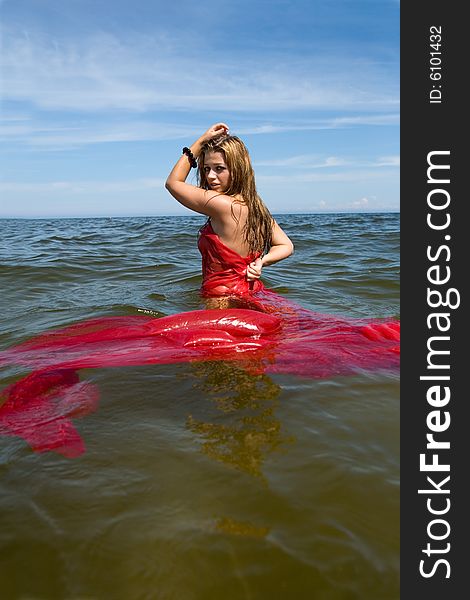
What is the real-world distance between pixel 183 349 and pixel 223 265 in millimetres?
1792

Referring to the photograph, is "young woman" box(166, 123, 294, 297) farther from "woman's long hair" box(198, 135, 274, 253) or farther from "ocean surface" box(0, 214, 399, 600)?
"ocean surface" box(0, 214, 399, 600)

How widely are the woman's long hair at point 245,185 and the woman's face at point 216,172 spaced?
3 centimetres

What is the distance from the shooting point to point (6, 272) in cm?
827

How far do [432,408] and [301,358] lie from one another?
121 cm

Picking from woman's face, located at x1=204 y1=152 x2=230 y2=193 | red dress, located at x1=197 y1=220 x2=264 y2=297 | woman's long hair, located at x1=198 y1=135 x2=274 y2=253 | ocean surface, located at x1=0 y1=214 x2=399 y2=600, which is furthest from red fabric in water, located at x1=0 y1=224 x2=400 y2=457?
woman's face, located at x1=204 y1=152 x2=230 y2=193

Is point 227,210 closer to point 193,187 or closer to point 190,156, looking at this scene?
point 193,187

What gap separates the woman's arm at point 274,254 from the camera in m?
4.60

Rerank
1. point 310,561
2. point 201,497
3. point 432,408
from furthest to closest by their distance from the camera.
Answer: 1. point 432,408
2. point 201,497
3. point 310,561

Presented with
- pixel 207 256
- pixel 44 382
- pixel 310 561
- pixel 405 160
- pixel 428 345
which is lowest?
pixel 310 561

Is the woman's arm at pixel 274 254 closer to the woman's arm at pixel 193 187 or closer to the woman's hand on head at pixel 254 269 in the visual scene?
the woman's hand on head at pixel 254 269

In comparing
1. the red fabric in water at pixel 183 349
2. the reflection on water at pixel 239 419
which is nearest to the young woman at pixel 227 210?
the red fabric in water at pixel 183 349

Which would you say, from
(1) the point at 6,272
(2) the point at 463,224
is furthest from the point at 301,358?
(1) the point at 6,272

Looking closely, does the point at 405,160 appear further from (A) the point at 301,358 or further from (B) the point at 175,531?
(B) the point at 175,531

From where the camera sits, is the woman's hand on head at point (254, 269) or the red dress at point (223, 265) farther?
the red dress at point (223, 265)
